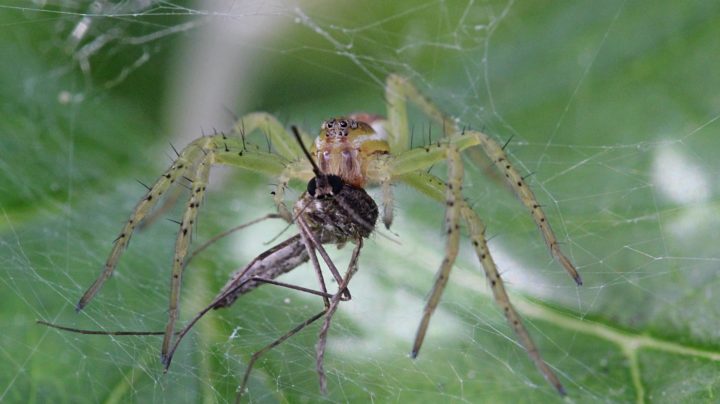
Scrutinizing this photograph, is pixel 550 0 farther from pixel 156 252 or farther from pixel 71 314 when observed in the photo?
pixel 71 314

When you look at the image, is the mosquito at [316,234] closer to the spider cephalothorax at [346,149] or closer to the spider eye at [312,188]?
the spider eye at [312,188]

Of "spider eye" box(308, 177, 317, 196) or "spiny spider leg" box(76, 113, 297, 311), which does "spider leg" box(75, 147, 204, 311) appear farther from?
"spider eye" box(308, 177, 317, 196)

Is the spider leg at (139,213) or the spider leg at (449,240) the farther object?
the spider leg at (139,213)

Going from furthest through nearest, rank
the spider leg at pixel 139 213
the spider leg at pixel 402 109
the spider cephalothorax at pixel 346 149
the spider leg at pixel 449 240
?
the spider leg at pixel 402 109 < the spider cephalothorax at pixel 346 149 < the spider leg at pixel 139 213 < the spider leg at pixel 449 240

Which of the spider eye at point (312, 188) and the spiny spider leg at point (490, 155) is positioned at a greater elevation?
the spiny spider leg at point (490, 155)

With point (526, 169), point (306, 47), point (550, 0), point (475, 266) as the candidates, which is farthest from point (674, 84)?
point (306, 47)

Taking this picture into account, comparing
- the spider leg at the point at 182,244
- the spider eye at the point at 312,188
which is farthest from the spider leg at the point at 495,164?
the spider leg at the point at 182,244
